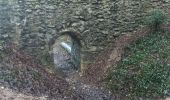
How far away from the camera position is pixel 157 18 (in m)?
13.7

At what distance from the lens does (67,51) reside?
60.8 ft

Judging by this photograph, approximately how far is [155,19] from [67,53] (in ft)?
18.9

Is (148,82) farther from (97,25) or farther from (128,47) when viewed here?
(97,25)

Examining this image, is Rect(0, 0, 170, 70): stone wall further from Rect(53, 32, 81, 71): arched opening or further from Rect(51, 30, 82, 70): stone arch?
Rect(53, 32, 81, 71): arched opening

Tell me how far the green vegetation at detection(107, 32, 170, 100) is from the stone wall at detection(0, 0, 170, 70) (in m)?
0.99

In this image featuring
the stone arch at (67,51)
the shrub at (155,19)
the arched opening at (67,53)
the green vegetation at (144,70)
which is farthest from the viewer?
the arched opening at (67,53)

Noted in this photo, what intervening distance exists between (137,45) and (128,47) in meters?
0.30

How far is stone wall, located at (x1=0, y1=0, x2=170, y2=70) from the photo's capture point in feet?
44.0

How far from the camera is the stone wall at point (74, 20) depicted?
527 inches

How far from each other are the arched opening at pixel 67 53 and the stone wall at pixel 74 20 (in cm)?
51

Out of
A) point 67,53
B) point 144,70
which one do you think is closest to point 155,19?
point 144,70

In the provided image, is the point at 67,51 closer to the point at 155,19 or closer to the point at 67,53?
the point at 67,53

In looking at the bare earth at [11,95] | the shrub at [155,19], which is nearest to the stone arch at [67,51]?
the shrub at [155,19]

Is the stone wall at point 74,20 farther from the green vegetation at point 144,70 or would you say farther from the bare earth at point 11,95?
the bare earth at point 11,95
